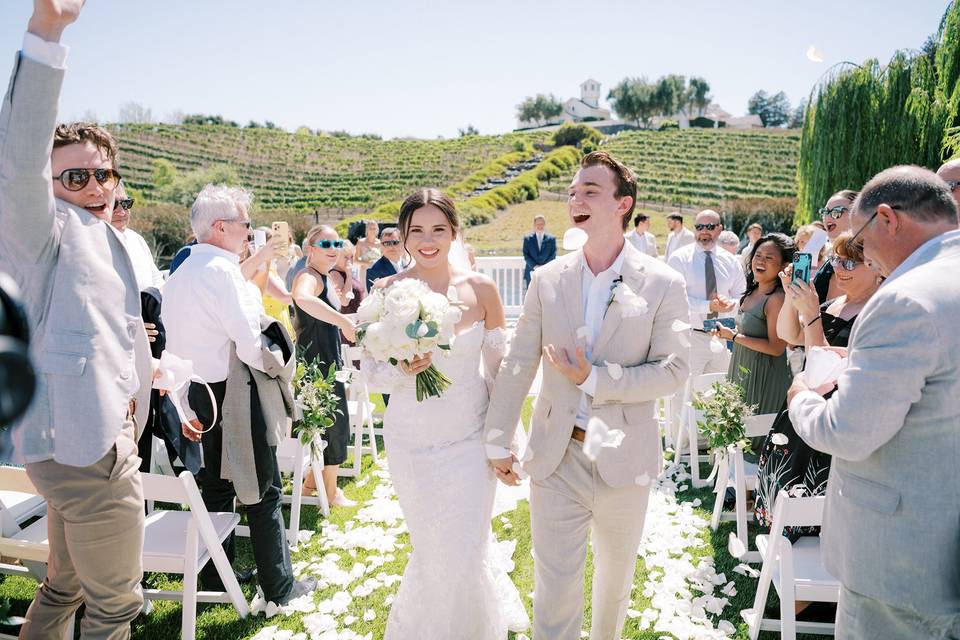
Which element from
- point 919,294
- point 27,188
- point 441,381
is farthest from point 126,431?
point 919,294

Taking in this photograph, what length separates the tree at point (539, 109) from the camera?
11644cm

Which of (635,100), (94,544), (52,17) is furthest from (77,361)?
(635,100)

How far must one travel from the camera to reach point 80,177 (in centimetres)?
246

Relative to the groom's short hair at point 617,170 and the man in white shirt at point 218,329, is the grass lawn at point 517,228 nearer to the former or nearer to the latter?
the man in white shirt at point 218,329

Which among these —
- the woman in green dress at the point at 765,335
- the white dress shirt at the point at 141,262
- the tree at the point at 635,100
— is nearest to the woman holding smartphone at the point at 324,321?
the white dress shirt at the point at 141,262

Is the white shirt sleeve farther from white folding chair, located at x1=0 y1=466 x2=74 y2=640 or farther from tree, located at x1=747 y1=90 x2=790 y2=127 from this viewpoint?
tree, located at x1=747 y1=90 x2=790 y2=127

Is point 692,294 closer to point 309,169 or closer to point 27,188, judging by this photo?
point 27,188

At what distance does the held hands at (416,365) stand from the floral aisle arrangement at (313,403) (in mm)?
1904

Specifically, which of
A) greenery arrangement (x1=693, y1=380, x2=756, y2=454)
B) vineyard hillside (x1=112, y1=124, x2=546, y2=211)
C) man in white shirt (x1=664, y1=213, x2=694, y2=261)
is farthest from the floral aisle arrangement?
vineyard hillside (x1=112, y1=124, x2=546, y2=211)

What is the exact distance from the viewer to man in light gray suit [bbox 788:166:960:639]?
1.83 m

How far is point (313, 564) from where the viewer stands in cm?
436

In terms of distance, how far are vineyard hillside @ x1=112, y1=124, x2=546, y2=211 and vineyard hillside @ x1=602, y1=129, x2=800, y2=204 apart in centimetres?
1769

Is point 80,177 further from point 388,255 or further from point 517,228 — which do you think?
point 517,228

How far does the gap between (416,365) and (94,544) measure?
1.55 meters
